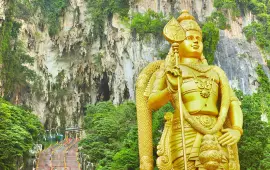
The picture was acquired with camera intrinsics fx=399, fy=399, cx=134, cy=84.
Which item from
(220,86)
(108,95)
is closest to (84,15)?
(108,95)

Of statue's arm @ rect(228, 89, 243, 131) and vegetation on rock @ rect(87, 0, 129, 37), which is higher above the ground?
vegetation on rock @ rect(87, 0, 129, 37)

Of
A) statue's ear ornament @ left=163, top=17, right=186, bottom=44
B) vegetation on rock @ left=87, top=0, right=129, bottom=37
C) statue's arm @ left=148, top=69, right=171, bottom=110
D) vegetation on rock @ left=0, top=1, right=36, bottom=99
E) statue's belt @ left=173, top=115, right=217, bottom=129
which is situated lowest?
statue's belt @ left=173, top=115, right=217, bottom=129

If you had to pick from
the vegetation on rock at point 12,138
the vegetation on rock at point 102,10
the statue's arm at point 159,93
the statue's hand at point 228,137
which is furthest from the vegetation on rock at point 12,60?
the statue's hand at point 228,137

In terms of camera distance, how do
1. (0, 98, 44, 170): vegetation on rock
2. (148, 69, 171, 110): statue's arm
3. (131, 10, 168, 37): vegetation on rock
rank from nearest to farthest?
(148, 69, 171, 110): statue's arm, (0, 98, 44, 170): vegetation on rock, (131, 10, 168, 37): vegetation on rock

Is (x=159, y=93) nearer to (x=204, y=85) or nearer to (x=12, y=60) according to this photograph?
(x=204, y=85)

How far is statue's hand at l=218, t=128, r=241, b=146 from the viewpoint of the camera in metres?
3.29

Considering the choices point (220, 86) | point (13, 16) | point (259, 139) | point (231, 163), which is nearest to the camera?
point (231, 163)

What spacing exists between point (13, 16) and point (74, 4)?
12.9 ft

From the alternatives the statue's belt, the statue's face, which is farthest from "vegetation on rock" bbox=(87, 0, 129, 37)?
the statue's belt

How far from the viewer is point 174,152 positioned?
3.36 meters

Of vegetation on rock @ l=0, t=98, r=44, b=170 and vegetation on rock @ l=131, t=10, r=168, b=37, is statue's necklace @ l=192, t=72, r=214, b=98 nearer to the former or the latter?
vegetation on rock @ l=0, t=98, r=44, b=170

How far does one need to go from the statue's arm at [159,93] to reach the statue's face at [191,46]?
323mm

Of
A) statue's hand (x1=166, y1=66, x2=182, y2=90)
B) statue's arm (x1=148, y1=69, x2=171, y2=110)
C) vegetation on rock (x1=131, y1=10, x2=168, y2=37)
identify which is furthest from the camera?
vegetation on rock (x1=131, y1=10, x2=168, y2=37)

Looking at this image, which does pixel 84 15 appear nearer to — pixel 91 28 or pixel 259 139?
pixel 91 28
